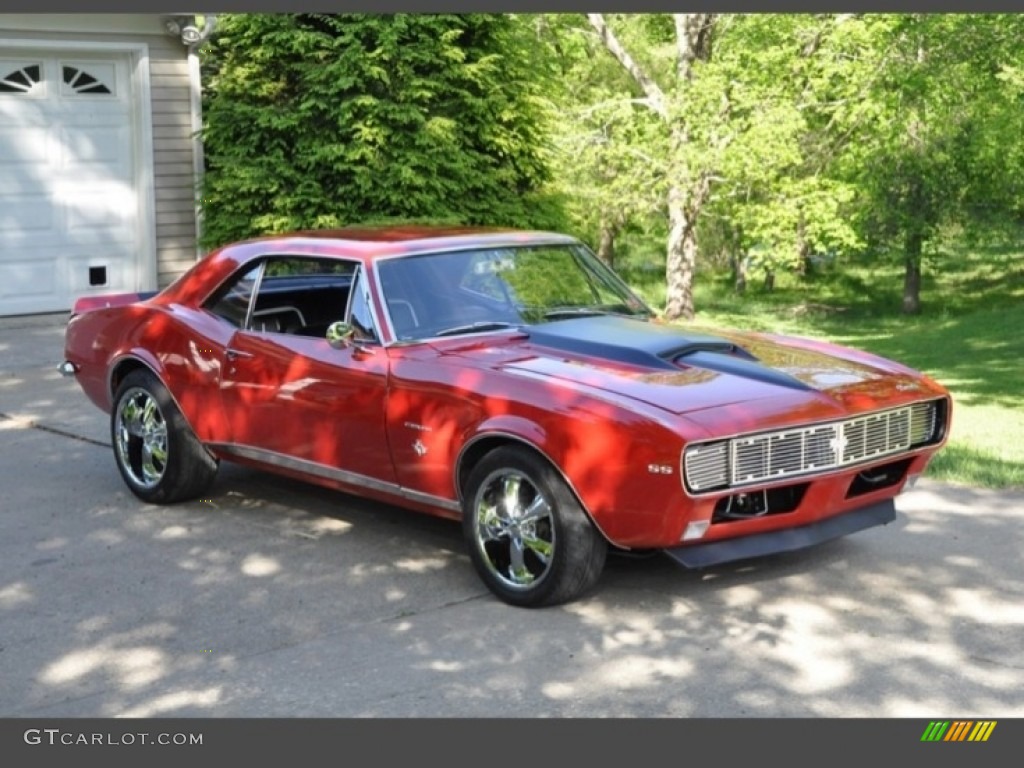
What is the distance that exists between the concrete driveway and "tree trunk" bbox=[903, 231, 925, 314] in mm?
22293

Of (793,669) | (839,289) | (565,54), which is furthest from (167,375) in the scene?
(839,289)

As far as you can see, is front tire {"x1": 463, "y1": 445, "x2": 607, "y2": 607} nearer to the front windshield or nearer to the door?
the door

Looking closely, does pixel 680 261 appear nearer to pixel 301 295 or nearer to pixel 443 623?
pixel 301 295

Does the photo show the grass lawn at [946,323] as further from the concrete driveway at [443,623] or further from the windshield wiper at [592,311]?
the concrete driveway at [443,623]

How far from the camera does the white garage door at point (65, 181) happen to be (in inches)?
614

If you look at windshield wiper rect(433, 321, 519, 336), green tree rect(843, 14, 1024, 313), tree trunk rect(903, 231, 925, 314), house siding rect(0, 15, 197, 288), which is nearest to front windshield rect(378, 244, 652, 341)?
windshield wiper rect(433, 321, 519, 336)

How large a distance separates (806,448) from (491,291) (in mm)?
1905

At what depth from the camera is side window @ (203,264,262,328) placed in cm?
796

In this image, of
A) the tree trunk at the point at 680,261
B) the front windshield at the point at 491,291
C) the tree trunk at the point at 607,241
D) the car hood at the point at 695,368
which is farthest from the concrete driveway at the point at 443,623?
the tree trunk at the point at 607,241

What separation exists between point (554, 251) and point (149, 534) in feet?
8.33

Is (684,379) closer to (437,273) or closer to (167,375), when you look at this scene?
(437,273)

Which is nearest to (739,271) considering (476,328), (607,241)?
(607,241)

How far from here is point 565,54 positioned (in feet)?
97.2

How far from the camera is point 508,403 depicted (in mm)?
6344
